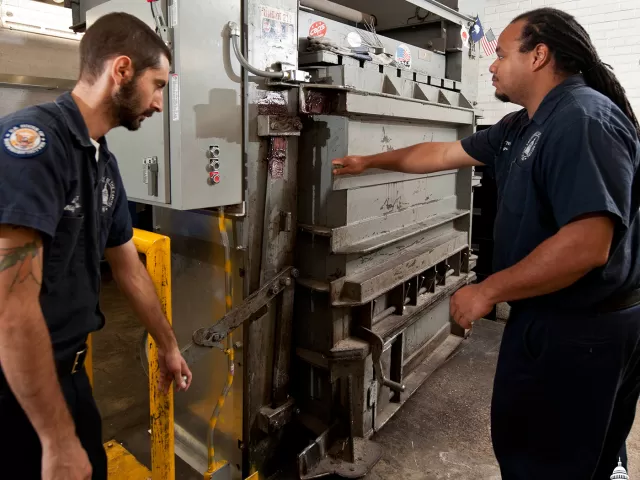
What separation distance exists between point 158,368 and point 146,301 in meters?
0.25

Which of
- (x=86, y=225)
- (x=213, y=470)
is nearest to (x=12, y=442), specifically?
(x=86, y=225)

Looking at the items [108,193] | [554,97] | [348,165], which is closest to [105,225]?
[108,193]

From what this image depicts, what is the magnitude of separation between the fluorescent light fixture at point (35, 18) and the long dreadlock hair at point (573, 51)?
3.23 metres

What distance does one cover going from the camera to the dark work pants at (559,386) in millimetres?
1445

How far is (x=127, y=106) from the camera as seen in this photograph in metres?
1.26

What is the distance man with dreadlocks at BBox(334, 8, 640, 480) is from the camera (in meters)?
1.31

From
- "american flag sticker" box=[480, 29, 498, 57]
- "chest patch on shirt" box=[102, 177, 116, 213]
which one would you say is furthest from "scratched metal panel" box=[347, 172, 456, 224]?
"american flag sticker" box=[480, 29, 498, 57]

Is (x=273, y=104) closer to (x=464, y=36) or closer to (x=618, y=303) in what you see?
(x=618, y=303)

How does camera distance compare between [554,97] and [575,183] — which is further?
[554,97]

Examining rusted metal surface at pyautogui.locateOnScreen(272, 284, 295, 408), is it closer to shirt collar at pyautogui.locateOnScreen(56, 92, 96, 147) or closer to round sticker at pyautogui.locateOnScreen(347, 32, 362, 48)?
shirt collar at pyautogui.locateOnScreen(56, 92, 96, 147)

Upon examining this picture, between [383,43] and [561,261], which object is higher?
[383,43]

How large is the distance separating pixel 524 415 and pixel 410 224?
1332 millimetres

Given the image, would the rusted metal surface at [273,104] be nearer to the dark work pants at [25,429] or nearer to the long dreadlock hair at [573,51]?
the long dreadlock hair at [573,51]

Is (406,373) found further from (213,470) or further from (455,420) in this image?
(213,470)
